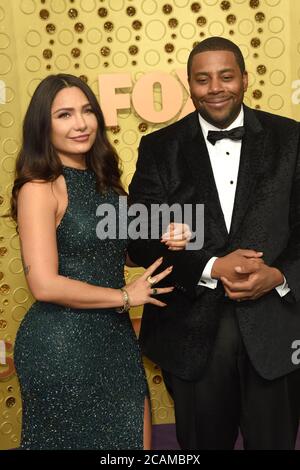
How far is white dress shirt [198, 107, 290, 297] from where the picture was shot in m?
2.00

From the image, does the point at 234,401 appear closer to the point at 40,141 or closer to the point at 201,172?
the point at 201,172

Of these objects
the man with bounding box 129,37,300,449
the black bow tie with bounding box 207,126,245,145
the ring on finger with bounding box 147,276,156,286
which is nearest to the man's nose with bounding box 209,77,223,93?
the man with bounding box 129,37,300,449

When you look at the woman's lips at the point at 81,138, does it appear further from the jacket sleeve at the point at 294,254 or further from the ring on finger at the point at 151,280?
the jacket sleeve at the point at 294,254

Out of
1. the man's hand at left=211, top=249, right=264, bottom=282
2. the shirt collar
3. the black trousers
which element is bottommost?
the black trousers

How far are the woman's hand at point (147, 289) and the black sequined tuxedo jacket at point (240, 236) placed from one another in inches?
1.4

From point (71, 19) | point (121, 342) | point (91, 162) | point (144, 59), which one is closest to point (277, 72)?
point (144, 59)

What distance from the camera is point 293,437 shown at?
2.05 metres

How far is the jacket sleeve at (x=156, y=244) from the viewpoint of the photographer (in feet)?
6.43

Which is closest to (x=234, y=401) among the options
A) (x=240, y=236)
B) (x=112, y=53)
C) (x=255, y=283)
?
(x=255, y=283)

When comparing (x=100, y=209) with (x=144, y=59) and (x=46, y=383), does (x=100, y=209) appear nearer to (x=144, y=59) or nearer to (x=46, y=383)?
(x=46, y=383)

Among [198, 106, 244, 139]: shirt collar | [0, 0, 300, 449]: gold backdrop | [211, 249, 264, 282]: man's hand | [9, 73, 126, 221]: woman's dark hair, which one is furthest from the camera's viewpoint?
[0, 0, 300, 449]: gold backdrop

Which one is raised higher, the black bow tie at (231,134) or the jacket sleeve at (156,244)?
the black bow tie at (231,134)

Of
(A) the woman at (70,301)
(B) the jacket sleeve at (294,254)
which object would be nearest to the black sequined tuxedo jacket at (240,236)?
(B) the jacket sleeve at (294,254)

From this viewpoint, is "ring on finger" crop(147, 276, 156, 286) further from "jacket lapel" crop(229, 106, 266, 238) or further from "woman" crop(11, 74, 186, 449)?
"jacket lapel" crop(229, 106, 266, 238)
